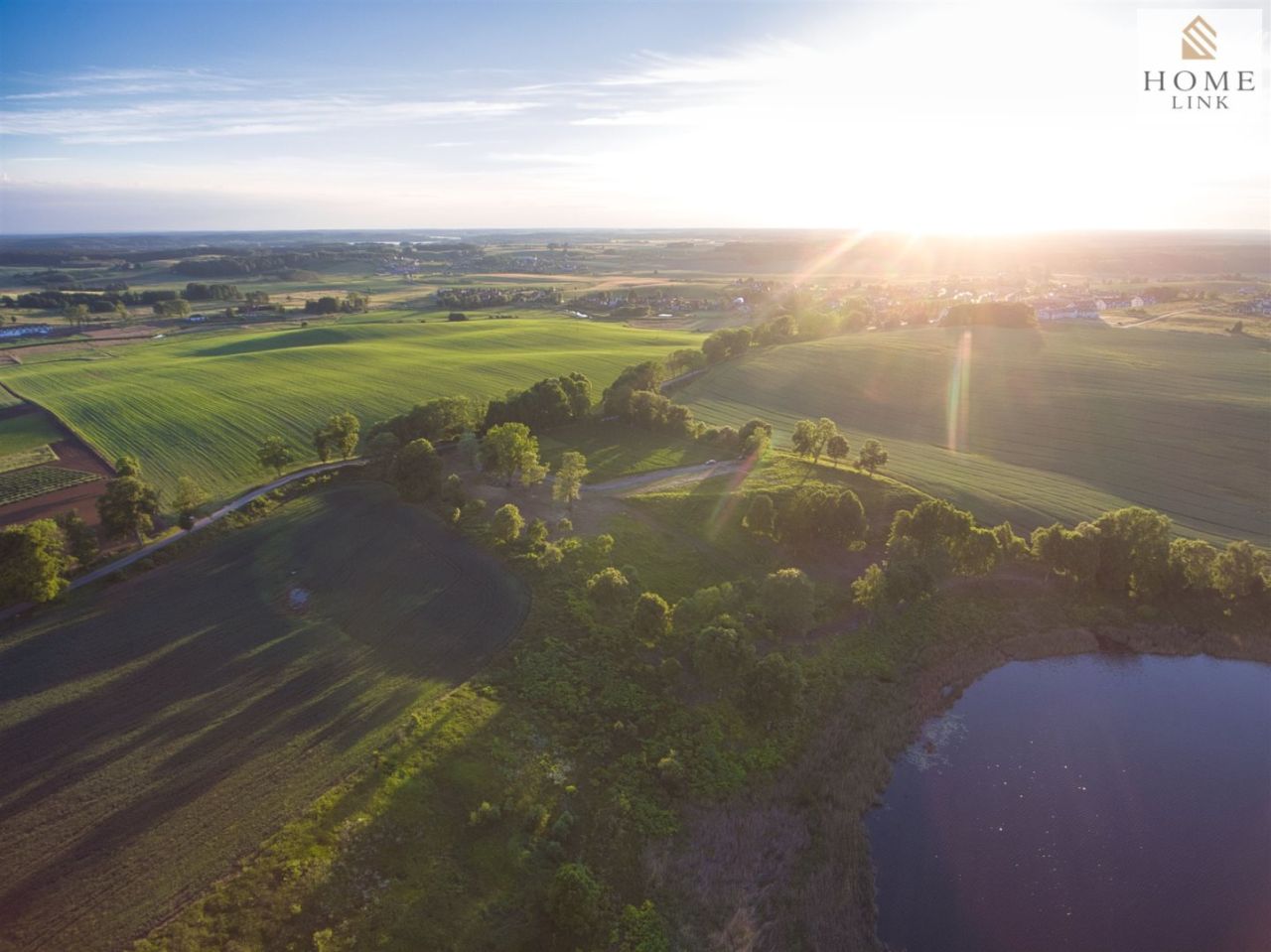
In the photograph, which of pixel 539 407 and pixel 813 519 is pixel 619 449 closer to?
pixel 539 407

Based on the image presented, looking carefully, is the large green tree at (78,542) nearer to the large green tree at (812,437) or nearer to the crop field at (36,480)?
the crop field at (36,480)

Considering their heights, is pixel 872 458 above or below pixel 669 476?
above

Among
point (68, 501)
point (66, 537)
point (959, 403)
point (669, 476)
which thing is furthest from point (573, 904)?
point (959, 403)

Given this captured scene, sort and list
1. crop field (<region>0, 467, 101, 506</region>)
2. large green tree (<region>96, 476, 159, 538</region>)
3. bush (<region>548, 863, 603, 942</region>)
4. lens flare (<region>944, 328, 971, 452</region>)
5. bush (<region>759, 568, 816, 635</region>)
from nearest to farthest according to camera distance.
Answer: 1. bush (<region>548, 863, 603, 942</region>)
2. bush (<region>759, 568, 816, 635</region>)
3. large green tree (<region>96, 476, 159, 538</region>)
4. crop field (<region>0, 467, 101, 506</region>)
5. lens flare (<region>944, 328, 971, 452</region>)

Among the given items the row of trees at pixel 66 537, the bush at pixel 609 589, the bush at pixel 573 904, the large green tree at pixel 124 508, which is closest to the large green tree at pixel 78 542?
the row of trees at pixel 66 537

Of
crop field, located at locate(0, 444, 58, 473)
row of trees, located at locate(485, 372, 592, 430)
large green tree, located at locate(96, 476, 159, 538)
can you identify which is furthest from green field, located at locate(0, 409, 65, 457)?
row of trees, located at locate(485, 372, 592, 430)

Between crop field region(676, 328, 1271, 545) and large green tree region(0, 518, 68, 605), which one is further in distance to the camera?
crop field region(676, 328, 1271, 545)

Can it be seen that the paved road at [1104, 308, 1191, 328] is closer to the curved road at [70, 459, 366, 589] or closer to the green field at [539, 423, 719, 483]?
the green field at [539, 423, 719, 483]
